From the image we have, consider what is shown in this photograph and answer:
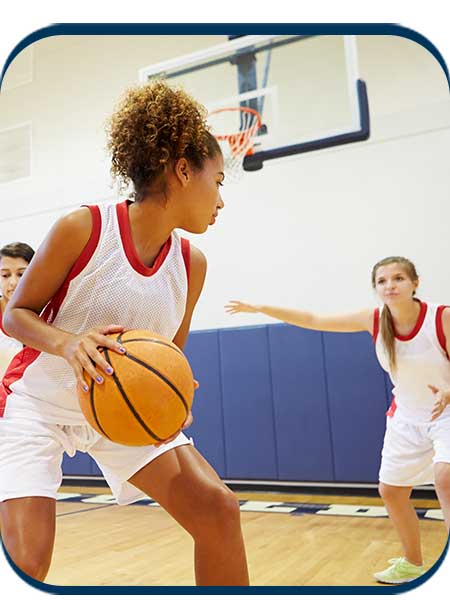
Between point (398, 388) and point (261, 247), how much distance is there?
155cm

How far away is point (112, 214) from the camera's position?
0.97 m

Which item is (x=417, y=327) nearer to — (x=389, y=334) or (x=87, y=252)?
(x=389, y=334)

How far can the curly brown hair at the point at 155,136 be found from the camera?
0.99 metres

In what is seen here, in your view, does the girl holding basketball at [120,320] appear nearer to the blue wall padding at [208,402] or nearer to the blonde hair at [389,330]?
the blonde hair at [389,330]

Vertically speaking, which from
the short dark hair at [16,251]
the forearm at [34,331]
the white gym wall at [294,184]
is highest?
the white gym wall at [294,184]

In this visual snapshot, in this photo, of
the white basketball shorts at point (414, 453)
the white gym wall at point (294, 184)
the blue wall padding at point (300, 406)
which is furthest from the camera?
the white gym wall at point (294, 184)

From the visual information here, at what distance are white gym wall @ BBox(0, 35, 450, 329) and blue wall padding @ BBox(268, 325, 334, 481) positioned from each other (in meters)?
0.28

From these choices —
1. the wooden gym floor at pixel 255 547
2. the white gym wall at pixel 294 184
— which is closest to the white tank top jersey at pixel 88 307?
the wooden gym floor at pixel 255 547

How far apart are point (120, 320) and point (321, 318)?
3.65 ft

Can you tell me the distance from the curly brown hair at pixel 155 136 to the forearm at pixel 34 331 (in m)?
0.28

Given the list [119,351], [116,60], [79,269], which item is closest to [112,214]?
[79,269]

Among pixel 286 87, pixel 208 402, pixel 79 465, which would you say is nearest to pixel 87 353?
pixel 208 402

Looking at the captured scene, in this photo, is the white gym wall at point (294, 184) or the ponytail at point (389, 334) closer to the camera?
the ponytail at point (389, 334)

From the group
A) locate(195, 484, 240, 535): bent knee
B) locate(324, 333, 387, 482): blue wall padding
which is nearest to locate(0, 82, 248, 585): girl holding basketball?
locate(195, 484, 240, 535): bent knee
